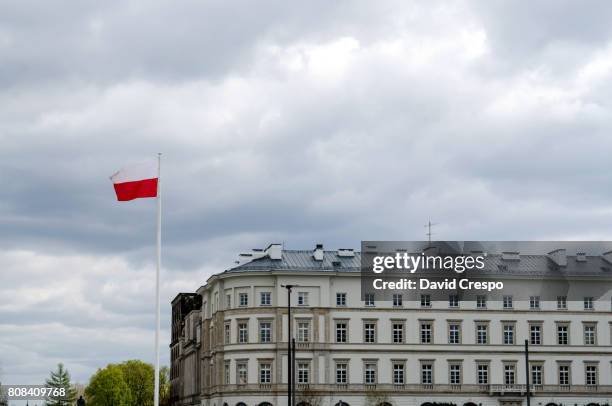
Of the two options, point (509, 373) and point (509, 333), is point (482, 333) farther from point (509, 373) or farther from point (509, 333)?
point (509, 373)

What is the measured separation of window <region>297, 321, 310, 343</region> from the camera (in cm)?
10456

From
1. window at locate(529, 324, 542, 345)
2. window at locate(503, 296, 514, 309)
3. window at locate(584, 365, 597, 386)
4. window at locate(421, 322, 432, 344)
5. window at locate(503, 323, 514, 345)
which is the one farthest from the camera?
window at locate(503, 296, 514, 309)

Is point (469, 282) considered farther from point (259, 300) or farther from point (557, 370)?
point (259, 300)

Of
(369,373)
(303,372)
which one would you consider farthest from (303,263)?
(369,373)

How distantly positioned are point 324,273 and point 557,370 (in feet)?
85.9

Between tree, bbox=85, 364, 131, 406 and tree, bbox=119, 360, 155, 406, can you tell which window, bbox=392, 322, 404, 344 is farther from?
tree, bbox=119, 360, 155, 406

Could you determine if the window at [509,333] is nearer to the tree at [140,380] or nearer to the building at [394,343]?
the building at [394,343]

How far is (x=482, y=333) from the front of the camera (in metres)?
107

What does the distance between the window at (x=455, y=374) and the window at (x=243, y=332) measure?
21.0 meters

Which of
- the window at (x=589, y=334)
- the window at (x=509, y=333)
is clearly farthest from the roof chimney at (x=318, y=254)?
the window at (x=589, y=334)

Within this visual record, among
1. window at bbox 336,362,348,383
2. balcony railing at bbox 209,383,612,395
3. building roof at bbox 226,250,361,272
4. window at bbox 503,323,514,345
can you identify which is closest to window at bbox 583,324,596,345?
balcony railing at bbox 209,383,612,395

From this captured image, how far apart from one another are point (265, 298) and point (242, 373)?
7897 mm

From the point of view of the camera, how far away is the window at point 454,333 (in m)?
106

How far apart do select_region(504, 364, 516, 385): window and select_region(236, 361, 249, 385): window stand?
86.6 feet
